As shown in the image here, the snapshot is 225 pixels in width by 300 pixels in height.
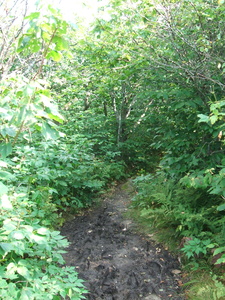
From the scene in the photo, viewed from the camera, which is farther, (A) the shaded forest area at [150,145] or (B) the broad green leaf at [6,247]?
(B) the broad green leaf at [6,247]

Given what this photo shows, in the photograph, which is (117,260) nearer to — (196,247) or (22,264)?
(196,247)

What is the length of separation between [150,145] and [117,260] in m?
2.40

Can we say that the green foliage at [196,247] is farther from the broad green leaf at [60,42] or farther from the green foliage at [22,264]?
the broad green leaf at [60,42]

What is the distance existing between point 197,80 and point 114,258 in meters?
3.30

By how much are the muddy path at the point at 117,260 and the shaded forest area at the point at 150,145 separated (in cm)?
26

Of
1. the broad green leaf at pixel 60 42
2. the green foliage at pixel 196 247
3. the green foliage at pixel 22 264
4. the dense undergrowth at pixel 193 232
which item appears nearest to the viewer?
the broad green leaf at pixel 60 42

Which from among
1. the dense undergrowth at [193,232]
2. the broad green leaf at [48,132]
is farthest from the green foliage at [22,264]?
the dense undergrowth at [193,232]

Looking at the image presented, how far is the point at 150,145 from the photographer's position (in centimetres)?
545

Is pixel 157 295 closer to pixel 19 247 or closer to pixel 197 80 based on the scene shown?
pixel 19 247

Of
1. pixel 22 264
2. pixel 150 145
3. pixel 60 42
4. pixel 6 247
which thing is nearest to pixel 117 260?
pixel 22 264

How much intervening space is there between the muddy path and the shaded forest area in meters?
0.26

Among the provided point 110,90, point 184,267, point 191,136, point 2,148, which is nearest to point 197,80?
point 191,136

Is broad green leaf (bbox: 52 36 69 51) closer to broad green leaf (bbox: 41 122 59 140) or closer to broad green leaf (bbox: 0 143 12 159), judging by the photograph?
broad green leaf (bbox: 41 122 59 140)

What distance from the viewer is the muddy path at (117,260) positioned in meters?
3.46
